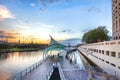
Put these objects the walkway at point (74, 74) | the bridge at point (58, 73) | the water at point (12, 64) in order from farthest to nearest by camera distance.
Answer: the water at point (12, 64)
the walkway at point (74, 74)
the bridge at point (58, 73)

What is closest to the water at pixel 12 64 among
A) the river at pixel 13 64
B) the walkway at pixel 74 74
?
the river at pixel 13 64

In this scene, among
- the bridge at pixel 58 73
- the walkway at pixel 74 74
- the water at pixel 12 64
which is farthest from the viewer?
the water at pixel 12 64

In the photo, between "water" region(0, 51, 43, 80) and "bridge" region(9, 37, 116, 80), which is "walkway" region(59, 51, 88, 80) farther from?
"water" region(0, 51, 43, 80)

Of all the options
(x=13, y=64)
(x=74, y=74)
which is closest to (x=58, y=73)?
(x=74, y=74)

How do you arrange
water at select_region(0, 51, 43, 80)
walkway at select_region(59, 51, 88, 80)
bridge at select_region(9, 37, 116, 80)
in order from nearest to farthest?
bridge at select_region(9, 37, 116, 80) < walkway at select_region(59, 51, 88, 80) < water at select_region(0, 51, 43, 80)

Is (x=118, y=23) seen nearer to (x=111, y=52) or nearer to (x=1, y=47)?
(x=111, y=52)

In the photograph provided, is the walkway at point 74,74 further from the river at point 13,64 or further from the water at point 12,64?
the water at point 12,64

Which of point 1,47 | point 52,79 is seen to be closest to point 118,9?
point 52,79

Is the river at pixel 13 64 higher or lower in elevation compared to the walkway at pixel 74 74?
lower

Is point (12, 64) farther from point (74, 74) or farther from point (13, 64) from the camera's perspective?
point (74, 74)

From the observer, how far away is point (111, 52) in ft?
100

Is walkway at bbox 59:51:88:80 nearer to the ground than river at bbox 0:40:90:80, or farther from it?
farther from it

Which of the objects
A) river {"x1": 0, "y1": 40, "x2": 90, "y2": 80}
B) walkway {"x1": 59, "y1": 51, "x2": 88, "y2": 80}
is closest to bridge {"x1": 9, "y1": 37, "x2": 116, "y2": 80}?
walkway {"x1": 59, "y1": 51, "x2": 88, "y2": 80}

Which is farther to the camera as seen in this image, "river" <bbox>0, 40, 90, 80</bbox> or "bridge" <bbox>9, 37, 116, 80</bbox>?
"river" <bbox>0, 40, 90, 80</bbox>
